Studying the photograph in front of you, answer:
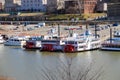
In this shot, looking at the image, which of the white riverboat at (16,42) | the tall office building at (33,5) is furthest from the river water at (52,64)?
the tall office building at (33,5)

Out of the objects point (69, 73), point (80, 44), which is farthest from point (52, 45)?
point (69, 73)

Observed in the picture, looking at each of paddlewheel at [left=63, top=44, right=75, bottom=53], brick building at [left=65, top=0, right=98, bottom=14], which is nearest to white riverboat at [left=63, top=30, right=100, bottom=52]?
paddlewheel at [left=63, top=44, right=75, bottom=53]

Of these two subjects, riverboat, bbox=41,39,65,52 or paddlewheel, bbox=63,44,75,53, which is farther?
riverboat, bbox=41,39,65,52

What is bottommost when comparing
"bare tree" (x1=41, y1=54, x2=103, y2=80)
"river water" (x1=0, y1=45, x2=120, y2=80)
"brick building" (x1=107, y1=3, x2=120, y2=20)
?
"river water" (x1=0, y1=45, x2=120, y2=80)

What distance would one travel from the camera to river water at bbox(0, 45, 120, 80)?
10.6 meters

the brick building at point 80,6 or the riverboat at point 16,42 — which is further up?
the brick building at point 80,6

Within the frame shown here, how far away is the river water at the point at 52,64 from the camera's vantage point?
10.6 m

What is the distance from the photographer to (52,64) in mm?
12875

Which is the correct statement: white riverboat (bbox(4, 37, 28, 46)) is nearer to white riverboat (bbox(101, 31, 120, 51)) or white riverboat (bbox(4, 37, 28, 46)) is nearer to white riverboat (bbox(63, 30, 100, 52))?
white riverboat (bbox(63, 30, 100, 52))

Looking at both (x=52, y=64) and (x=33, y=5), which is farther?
(x=33, y=5)

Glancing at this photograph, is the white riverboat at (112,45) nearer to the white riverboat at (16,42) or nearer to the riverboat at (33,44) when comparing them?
the riverboat at (33,44)

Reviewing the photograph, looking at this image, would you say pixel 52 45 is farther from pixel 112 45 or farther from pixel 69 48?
pixel 112 45

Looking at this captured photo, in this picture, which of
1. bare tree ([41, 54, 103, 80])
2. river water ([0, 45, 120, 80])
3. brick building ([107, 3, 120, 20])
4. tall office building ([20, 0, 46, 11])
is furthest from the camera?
tall office building ([20, 0, 46, 11])

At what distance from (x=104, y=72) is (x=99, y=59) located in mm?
2884
